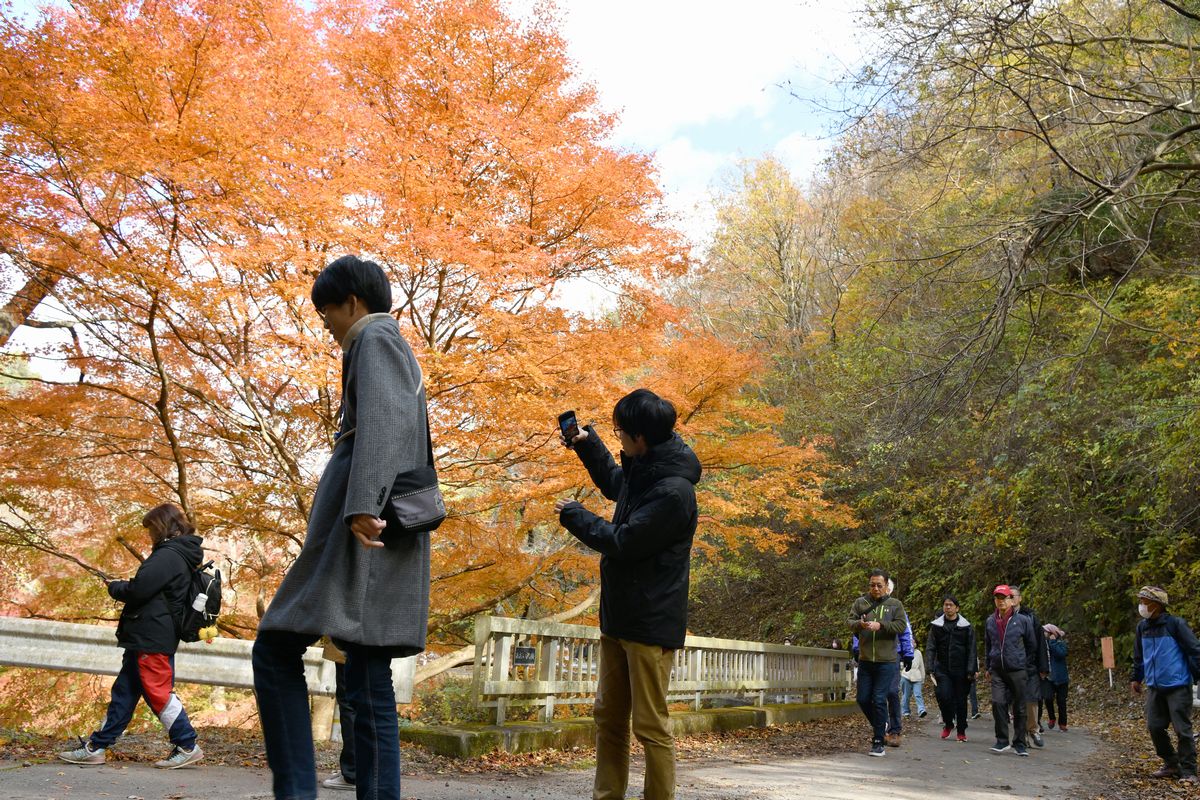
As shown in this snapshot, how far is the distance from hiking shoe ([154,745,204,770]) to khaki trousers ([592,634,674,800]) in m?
2.85

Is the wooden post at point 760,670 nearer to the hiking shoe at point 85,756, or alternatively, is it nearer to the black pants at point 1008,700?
the black pants at point 1008,700

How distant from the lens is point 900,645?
447 inches

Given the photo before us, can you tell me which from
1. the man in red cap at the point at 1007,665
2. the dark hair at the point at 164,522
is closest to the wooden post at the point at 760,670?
the man in red cap at the point at 1007,665

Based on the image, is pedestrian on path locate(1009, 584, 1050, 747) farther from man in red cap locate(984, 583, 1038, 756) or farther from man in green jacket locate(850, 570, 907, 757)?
man in green jacket locate(850, 570, 907, 757)

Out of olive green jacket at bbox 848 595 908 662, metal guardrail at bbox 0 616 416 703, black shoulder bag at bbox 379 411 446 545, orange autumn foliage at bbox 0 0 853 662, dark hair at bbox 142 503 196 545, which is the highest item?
orange autumn foliage at bbox 0 0 853 662

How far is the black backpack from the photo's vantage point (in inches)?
220

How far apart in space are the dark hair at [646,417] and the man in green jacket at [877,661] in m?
6.33

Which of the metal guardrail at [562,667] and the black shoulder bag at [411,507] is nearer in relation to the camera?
the black shoulder bag at [411,507]

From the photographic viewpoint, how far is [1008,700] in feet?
32.8

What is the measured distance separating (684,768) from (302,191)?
566 centimetres

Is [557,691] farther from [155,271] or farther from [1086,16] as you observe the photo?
[1086,16]

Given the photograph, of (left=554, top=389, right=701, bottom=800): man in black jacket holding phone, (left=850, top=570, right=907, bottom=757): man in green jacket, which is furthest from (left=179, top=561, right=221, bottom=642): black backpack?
(left=850, top=570, right=907, bottom=757): man in green jacket

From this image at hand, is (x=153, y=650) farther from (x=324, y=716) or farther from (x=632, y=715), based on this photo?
(x=324, y=716)

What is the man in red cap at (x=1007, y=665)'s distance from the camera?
31.8 ft
